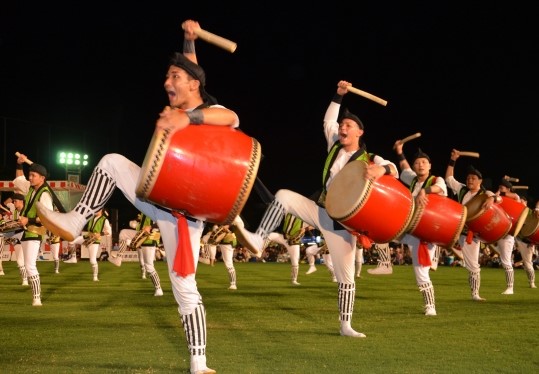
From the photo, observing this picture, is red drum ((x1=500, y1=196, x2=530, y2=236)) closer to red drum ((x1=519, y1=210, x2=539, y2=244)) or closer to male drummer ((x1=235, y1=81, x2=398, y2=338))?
red drum ((x1=519, y1=210, x2=539, y2=244))

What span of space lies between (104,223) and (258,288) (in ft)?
18.2

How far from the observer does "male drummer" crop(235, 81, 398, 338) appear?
6277 millimetres

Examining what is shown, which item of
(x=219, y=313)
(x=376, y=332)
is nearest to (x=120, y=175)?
(x=376, y=332)

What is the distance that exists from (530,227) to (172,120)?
30.3 feet

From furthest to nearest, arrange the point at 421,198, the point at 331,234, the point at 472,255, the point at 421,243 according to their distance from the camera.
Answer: the point at 472,255, the point at 421,243, the point at 421,198, the point at 331,234

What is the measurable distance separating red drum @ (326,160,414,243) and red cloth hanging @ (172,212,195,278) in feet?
6.13

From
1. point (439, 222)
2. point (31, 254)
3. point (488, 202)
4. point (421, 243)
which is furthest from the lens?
point (31, 254)

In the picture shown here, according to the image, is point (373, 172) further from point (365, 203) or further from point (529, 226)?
point (529, 226)

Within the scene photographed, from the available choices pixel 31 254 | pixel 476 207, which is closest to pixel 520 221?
pixel 476 207

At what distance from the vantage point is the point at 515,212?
11.0m

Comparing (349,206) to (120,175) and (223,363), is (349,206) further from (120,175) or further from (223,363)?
(120,175)

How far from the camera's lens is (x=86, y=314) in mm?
8820

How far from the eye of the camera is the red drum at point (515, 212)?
35.9 ft

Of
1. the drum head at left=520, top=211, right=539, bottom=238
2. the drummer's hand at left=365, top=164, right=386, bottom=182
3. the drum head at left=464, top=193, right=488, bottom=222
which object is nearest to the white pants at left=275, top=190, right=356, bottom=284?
the drummer's hand at left=365, top=164, right=386, bottom=182
